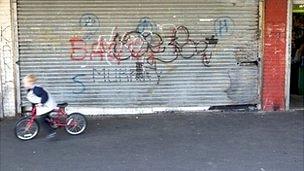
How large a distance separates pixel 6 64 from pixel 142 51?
2662 mm

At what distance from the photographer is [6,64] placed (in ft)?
33.2

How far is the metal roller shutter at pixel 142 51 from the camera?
1012cm

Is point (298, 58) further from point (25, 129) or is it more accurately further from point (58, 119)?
point (25, 129)

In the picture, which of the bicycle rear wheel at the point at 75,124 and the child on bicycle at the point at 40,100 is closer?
the child on bicycle at the point at 40,100

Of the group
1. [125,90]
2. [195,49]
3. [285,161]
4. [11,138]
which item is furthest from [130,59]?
[285,161]

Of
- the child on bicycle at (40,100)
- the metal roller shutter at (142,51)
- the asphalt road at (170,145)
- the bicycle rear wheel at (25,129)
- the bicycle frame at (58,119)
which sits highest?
the metal roller shutter at (142,51)

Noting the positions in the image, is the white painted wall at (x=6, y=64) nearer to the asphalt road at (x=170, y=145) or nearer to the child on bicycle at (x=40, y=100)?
the asphalt road at (x=170, y=145)

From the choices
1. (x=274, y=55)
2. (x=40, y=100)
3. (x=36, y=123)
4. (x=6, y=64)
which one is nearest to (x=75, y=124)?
(x=36, y=123)

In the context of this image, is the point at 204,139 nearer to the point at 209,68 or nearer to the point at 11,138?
the point at 209,68

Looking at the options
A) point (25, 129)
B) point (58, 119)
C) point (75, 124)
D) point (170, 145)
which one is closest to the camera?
point (170, 145)

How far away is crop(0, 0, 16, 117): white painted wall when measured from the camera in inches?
392

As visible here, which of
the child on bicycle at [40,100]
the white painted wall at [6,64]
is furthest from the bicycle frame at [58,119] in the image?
the white painted wall at [6,64]

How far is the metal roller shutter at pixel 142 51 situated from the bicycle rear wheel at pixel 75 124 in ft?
5.47

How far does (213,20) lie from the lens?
1036 cm
